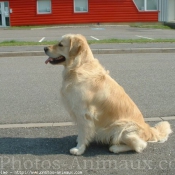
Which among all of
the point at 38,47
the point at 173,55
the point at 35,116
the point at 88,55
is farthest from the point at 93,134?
the point at 38,47

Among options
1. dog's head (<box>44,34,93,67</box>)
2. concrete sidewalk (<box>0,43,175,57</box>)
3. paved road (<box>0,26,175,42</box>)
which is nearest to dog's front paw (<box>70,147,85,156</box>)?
dog's head (<box>44,34,93,67</box>)

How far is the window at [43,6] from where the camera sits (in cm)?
3247

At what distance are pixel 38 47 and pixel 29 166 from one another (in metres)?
10.4

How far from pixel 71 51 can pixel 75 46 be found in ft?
0.28

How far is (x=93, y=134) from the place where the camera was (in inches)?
161

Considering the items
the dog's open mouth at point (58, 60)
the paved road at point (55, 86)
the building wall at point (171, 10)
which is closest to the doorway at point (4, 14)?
the building wall at point (171, 10)

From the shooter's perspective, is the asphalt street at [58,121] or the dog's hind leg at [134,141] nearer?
the asphalt street at [58,121]

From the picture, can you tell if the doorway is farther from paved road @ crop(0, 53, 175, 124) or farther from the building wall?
paved road @ crop(0, 53, 175, 124)

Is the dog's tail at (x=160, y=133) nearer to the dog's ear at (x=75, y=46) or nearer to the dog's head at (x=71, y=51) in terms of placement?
the dog's head at (x=71, y=51)

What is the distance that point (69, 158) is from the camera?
4.00m

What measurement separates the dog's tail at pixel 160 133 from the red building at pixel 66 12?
29.0 metres

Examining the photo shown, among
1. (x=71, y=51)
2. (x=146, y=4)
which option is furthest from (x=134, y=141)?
(x=146, y=4)

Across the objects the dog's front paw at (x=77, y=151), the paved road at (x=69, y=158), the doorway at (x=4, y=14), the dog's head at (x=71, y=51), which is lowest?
the paved road at (x=69, y=158)

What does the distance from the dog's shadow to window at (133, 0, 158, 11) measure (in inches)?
1201
